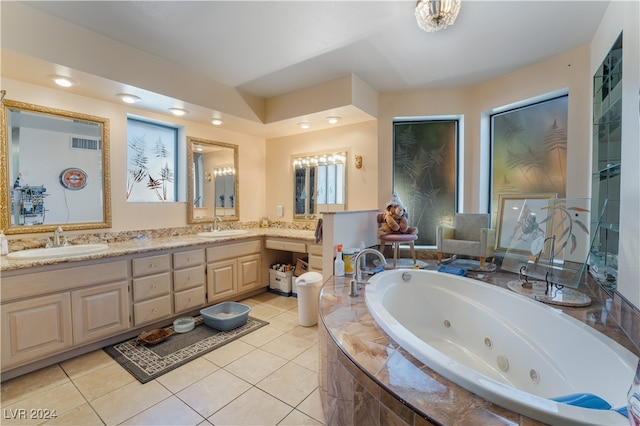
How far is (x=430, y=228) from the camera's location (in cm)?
351

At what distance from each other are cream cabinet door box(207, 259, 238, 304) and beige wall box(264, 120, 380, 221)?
119cm

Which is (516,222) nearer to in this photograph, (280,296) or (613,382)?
(613,382)

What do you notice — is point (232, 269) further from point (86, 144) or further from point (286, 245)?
point (86, 144)

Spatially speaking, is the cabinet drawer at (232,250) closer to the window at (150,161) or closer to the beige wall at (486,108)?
the window at (150,161)

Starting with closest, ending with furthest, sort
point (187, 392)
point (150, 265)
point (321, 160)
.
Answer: point (187, 392)
point (150, 265)
point (321, 160)

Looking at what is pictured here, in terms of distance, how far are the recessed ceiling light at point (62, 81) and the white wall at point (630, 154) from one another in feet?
12.7

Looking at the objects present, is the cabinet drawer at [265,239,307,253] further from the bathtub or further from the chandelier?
the chandelier

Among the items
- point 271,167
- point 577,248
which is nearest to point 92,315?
point 271,167

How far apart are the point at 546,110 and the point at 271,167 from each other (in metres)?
3.46

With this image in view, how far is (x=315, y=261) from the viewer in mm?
3262

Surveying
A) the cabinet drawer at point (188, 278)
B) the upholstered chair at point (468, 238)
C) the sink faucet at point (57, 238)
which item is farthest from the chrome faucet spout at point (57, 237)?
the upholstered chair at point (468, 238)

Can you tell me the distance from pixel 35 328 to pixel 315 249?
7.87 ft

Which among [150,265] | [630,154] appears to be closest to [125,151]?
[150,265]

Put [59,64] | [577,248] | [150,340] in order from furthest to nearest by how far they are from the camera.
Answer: [150,340]
[577,248]
[59,64]
